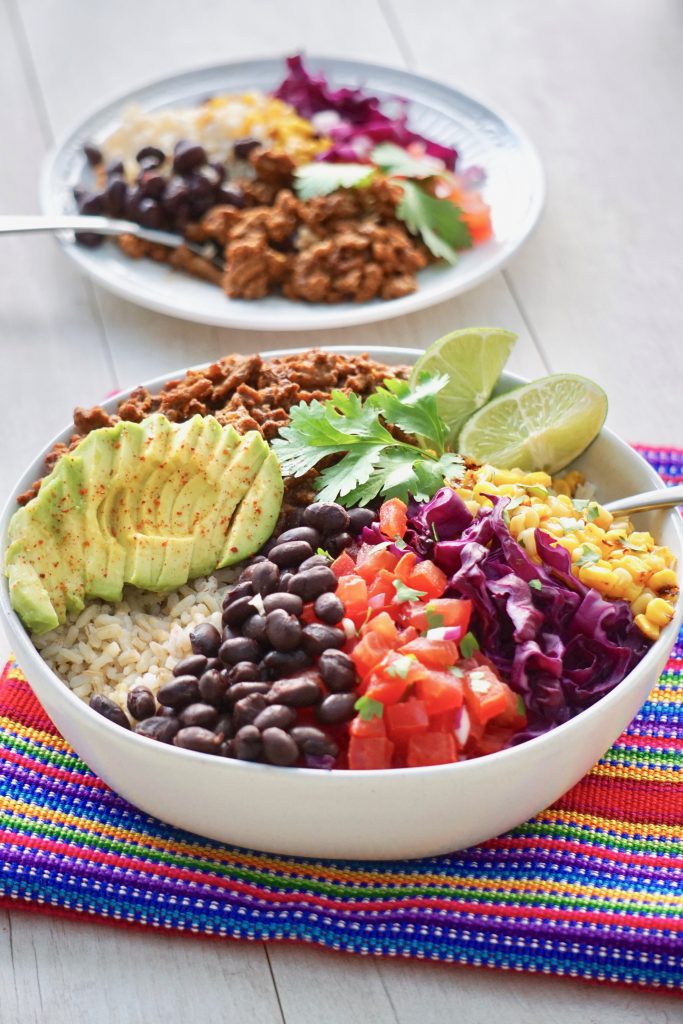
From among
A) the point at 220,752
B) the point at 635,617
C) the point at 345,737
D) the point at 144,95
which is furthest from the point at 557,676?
the point at 144,95

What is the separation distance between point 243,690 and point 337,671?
0.70ft

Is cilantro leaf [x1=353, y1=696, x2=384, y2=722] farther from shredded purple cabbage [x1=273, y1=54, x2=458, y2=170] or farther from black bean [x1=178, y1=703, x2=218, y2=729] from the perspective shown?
shredded purple cabbage [x1=273, y1=54, x2=458, y2=170]

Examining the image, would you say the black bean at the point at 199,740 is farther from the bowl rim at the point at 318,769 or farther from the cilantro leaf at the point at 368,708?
the cilantro leaf at the point at 368,708

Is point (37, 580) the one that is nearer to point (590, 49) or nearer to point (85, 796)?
point (85, 796)

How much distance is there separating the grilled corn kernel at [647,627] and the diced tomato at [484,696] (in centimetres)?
40

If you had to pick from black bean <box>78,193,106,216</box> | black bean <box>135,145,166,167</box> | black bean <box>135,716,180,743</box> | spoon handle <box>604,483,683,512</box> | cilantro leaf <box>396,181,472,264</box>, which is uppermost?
black bean <box>135,145,166,167</box>

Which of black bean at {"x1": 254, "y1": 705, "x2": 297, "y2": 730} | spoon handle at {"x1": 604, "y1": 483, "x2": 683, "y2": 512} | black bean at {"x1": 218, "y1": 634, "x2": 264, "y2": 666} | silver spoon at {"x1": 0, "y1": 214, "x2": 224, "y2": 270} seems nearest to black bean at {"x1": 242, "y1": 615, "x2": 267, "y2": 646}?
black bean at {"x1": 218, "y1": 634, "x2": 264, "y2": 666}

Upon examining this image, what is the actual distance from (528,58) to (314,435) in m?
3.79

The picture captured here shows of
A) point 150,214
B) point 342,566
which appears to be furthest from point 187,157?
point 342,566

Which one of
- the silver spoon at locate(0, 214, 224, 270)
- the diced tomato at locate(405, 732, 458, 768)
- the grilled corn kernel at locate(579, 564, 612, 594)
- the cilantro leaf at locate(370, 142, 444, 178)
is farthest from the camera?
the cilantro leaf at locate(370, 142, 444, 178)

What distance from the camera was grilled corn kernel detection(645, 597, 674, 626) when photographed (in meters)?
2.87

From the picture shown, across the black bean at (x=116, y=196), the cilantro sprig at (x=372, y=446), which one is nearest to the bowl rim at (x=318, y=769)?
the cilantro sprig at (x=372, y=446)

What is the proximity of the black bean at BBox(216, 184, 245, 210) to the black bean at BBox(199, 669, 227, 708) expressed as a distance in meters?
2.67

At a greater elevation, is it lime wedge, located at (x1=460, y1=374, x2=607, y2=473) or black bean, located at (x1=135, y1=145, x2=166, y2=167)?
black bean, located at (x1=135, y1=145, x2=166, y2=167)
